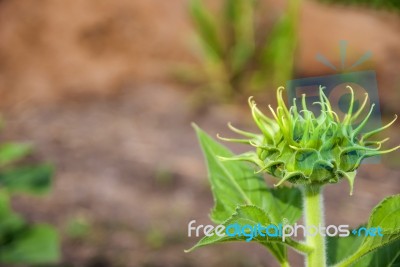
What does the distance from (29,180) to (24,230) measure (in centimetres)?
20

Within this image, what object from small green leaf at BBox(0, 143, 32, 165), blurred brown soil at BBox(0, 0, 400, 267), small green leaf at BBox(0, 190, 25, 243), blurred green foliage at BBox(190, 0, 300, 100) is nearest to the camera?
small green leaf at BBox(0, 143, 32, 165)

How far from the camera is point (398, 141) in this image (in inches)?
148

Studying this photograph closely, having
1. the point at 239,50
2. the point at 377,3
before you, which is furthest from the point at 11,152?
the point at 377,3

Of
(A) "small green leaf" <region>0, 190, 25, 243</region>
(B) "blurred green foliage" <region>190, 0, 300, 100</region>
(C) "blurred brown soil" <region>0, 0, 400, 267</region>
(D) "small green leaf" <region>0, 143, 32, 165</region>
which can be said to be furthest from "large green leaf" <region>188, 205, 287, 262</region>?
(B) "blurred green foliage" <region>190, 0, 300, 100</region>

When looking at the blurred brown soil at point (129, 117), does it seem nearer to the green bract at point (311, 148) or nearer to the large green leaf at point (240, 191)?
the large green leaf at point (240, 191)

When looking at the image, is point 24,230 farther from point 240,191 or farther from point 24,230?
point 240,191

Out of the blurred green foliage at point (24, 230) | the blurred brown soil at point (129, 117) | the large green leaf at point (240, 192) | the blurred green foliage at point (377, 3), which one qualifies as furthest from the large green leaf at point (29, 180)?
the blurred green foliage at point (377, 3)

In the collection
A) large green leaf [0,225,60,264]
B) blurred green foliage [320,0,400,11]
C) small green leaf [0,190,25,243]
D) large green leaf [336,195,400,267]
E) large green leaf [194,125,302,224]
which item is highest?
blurred green foliage [320,0,400,11]

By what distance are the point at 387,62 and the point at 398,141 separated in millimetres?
1355

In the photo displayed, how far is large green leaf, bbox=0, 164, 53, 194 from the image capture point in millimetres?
1787

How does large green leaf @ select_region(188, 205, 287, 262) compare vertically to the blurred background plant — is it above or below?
below

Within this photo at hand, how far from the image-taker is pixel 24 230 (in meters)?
1.95

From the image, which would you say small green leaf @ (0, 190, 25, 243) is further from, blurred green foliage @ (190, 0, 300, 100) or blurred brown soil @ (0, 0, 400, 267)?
blurred green foliage @ (190, 0, 300, 100)

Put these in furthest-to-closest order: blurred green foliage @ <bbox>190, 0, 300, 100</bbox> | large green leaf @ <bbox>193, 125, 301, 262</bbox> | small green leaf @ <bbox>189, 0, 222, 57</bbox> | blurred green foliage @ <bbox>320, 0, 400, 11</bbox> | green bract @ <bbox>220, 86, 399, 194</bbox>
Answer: blurred green foliage @ <bbox>320, 0, 400, 11</bbox> < small green leaf @ <bbox>189, 0, 222, 57</bbox> < blurred green foliage @ <bbox>190, 0, 300, 100</bbox> < large green leaf @ <bbox>193, 125, 301, 262</bbox> < green bract @ <bbox>220, 86, 399, 194</bbox>
